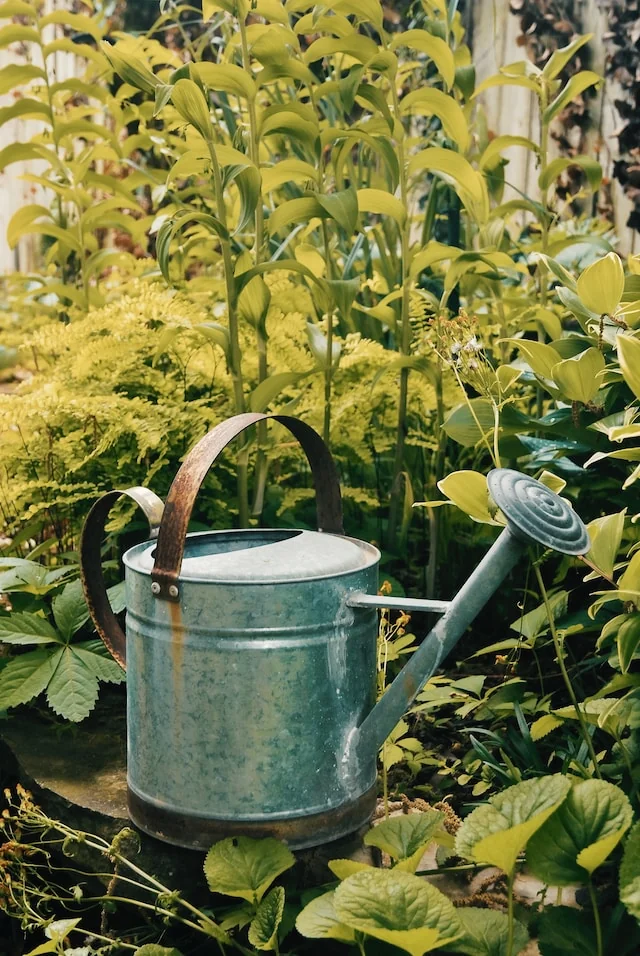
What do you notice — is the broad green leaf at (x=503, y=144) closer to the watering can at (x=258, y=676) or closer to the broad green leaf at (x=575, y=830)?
the watering can at (x=258, y=676)

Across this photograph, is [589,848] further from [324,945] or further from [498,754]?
[498,754]

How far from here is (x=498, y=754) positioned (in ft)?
4.79

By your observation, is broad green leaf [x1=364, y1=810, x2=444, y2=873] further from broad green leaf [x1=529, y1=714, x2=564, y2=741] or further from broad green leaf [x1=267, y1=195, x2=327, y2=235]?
broad green leaf [x1=267, y1=195, x2=327, y2=235]

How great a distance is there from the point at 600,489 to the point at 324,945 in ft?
2.72

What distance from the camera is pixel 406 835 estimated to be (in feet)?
3.54

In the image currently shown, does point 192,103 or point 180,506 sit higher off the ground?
point 192,103

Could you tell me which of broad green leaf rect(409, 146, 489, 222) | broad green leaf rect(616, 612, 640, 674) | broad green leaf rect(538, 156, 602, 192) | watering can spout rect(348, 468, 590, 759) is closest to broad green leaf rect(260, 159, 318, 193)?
broad green leaf rect(409, 146, 489, 222)

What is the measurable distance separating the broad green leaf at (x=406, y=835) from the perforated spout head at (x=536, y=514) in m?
0.36

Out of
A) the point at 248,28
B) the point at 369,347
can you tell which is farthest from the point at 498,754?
the point at 248,28

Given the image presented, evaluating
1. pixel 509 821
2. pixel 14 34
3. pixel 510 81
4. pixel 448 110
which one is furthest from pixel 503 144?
pixel 509 821

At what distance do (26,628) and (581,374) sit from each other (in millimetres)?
981

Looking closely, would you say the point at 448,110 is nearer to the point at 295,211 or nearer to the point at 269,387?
the point at 295,211

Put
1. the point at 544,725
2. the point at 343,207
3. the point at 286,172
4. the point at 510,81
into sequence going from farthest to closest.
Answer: the point at 510,81
the point at 286,172
the point at 343,207
the point at 544,725

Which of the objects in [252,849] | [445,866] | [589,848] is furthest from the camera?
[445,866]
